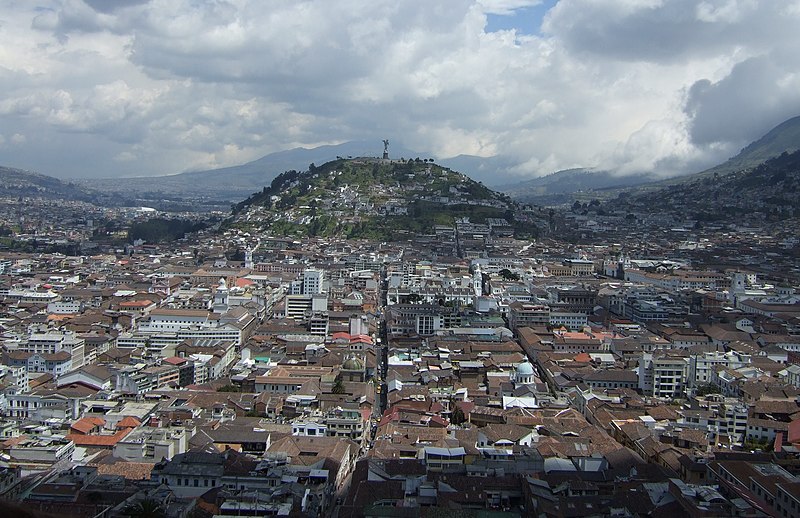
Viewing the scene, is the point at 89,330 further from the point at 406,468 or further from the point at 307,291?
the point at 406,468

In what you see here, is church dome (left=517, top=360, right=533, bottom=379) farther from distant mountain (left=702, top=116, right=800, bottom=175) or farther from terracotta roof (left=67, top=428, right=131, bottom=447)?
distant mountain (left=702, top=116, right=800, bottom=175)

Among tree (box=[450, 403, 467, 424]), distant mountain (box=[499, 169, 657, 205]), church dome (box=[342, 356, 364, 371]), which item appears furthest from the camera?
distant mountain (box=[499, 169, 657, 205])

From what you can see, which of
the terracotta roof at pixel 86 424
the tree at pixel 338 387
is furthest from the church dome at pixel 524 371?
the terracotta roof at pixel 86 424

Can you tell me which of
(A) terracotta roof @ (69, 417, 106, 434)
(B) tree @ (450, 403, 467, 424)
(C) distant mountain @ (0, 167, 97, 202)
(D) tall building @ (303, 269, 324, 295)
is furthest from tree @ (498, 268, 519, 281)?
(C) distant mountain @ (0, 167, 97, 202)

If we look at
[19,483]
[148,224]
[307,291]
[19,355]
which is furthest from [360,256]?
[19,483]

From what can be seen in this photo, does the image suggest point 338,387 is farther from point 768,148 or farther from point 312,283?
point 768,148

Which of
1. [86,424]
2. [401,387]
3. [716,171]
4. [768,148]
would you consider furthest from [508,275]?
[768,148]
